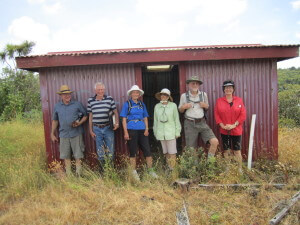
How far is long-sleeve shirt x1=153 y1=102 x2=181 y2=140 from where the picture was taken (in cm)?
471

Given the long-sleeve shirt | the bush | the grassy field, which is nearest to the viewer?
the grassy field

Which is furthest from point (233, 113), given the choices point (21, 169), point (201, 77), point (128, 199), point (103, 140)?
point (21, 169)

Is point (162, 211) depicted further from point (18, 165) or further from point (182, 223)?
point (18, 165)

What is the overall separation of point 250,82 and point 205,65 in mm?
1121

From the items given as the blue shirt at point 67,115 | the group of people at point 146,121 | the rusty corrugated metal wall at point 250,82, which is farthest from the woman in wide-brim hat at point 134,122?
the rusty corrugated metal wall at point 250,82

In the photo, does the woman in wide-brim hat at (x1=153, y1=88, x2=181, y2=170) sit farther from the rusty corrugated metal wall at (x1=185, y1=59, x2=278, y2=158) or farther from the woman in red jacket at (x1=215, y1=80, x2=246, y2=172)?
the rusty corrugated metal wall at (x1=185, y1=59, x2=278, y2=158)

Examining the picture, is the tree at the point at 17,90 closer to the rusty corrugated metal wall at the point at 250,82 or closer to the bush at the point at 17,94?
the bush at the point at 17,94

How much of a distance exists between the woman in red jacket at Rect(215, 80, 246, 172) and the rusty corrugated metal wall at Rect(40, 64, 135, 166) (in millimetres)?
2061

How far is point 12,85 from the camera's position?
14273 mm

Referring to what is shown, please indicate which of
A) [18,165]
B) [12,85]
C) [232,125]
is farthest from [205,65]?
[12,85]

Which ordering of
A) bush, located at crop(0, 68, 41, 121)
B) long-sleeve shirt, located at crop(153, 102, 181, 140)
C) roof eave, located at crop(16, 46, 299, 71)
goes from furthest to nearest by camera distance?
1. bush, located at crop(0, 68, 41, 121)
2. roof eave, located at crop(16, 46, 299, 71)
3. long-sleeve shirt, located at crop(153, 102, 181, 140)

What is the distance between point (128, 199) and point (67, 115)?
7.10 ft

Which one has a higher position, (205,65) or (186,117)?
(205,65)

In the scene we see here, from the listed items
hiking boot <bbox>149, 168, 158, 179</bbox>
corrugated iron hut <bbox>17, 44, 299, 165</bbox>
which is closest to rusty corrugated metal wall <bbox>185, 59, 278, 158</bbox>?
corrugated iron hut <bbox>17, 44, 299, 165</bbox>
